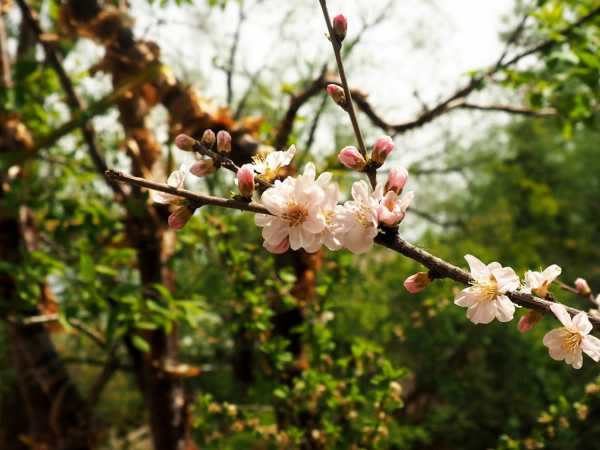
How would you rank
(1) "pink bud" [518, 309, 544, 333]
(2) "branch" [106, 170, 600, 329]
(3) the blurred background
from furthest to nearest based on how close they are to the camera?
(3) the blurred background
(1) "pink bud" [518, 309, 544, 333]
(2) "branch" [106, 170, 600, 329]

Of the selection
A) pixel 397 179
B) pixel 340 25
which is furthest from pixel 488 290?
pixel 340 25

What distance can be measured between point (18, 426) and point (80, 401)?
3983 millimetres

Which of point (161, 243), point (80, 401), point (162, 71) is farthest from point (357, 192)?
point (80, 401)

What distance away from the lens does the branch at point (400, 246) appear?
2.10 feet

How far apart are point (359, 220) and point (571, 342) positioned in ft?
1.26

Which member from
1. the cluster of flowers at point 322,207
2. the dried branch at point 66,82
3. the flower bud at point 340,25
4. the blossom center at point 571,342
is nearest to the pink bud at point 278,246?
the cluster of flowers at point 322,207

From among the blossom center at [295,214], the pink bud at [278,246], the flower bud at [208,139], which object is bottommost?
the pink bud at [278,246]

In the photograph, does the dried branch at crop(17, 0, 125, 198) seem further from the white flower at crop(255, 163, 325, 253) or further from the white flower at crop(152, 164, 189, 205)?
the white flower at crop(255, 163, 325, 253)

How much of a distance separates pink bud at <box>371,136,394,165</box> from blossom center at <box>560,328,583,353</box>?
14.4 inches

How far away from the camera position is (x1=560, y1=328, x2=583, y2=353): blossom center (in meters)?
0.72

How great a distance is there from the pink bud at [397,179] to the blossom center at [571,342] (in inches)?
12.6

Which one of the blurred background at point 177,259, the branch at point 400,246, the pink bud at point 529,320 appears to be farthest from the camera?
the blurred background at point 177,259

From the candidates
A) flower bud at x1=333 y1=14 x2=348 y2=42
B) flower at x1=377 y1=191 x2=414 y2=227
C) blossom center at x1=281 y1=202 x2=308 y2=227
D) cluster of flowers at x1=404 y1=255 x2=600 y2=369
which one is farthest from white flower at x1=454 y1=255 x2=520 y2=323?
flower bud at x1=333 y1=14 x2=348 y2=42

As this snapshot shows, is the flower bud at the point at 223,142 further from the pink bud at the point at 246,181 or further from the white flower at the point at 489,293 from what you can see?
the white flower at the point at 489,293
